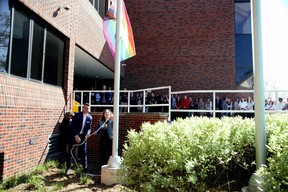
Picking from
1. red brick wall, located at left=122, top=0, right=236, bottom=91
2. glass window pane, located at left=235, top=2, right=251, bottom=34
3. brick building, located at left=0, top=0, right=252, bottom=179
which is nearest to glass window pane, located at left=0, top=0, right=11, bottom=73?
brick building, located at left=0, top=0, right=252, bottom=179

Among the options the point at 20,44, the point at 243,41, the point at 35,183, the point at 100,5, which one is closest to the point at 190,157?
the point at 35,183

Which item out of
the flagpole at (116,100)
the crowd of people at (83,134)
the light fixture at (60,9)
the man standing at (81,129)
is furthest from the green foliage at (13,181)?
the light fixture at (60,9)

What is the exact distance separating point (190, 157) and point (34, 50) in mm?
6679

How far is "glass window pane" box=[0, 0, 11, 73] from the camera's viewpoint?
695 centimetres

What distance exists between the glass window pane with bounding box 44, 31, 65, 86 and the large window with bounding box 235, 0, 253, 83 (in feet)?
46.5

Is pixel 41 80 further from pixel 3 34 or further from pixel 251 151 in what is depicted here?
pixel 251 151

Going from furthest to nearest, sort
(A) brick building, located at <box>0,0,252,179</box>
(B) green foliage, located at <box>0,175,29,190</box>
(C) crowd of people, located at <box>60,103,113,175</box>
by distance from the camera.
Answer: (C) crowd of people, located at <box>60,103,113,175</box>
(A) brick building, located at <box>0,0,252,179</box>
(B) green foliage, located at <box>0,175,29,190</box>

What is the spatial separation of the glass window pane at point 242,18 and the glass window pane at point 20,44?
1708 cm

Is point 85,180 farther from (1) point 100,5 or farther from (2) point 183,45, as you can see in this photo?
(2) point 183,45

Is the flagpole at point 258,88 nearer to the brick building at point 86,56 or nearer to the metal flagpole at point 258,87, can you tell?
the metal flagpole at point 258,87

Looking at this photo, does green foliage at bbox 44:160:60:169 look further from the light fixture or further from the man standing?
the light fixture

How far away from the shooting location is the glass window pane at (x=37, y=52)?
850 centimetres

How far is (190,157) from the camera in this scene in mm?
3654

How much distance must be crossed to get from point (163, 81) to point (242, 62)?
6.02m
